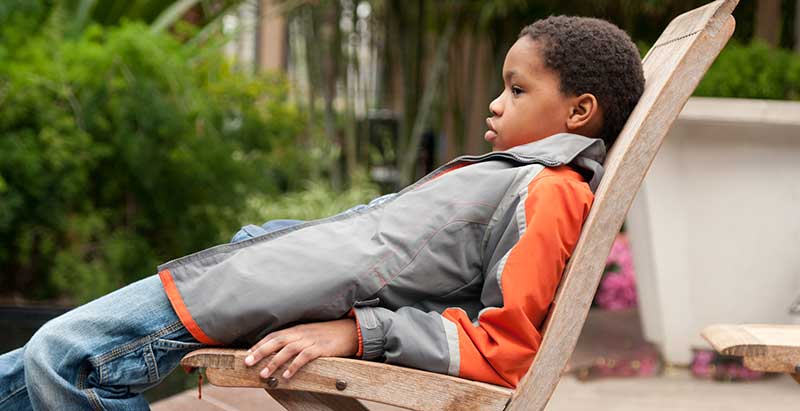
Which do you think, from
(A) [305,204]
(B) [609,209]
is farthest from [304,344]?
(A) [305,204]

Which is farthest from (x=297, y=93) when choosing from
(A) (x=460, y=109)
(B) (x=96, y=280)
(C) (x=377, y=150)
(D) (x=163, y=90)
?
(B) (x=96, y=280)

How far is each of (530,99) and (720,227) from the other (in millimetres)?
2259

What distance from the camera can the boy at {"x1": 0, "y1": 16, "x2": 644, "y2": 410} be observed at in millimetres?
1570

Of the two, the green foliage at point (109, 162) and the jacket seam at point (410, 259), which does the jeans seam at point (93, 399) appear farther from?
the green foliage at point (109, 162)

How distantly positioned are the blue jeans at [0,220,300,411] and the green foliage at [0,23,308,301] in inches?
105

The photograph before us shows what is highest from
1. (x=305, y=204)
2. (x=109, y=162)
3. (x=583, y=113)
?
(x=583, y=113)

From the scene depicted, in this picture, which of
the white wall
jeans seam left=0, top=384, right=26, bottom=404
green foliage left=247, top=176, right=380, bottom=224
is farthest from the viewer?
green foliage left=247, top=176, right=380, bottom=224

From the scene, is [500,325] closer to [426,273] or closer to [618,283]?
[426,273]

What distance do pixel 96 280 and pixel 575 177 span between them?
3.08 m

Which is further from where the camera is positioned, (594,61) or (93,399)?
(594,61)

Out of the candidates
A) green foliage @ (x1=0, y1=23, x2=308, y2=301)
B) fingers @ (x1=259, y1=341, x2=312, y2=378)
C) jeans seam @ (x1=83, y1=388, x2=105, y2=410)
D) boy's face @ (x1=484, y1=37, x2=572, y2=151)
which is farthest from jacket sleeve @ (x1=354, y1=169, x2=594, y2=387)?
green foliage @ (x1=0, y1=23, x2=308, y2=301)

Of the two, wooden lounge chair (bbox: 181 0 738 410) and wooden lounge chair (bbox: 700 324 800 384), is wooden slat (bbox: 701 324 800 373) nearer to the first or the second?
wooden lounge chair (bbox: 700 324 800 384)

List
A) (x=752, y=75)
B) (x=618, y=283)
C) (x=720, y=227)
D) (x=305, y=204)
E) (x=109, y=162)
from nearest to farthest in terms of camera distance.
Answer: (x=720, y=227) → (x=752, y=75) → (x=109, y=162) → (x=305, y=204) → (x=618, y=283)

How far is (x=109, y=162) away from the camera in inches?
182
